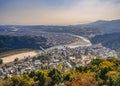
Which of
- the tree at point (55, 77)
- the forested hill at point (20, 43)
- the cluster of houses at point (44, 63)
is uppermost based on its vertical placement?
the tree at point (55, 77)

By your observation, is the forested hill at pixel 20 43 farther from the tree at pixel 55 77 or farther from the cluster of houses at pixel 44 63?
the tree at pixel 55 77

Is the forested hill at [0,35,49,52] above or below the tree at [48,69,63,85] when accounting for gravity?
below

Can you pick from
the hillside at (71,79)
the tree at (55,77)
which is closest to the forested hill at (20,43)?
the tree at (55,77)

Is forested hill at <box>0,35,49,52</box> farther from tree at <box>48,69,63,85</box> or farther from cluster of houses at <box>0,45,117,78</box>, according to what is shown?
tree at <box>48,69,63,85</box>

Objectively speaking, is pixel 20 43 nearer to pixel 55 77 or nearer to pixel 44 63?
pixel 44 63

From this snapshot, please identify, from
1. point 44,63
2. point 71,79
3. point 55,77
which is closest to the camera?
point 71,79

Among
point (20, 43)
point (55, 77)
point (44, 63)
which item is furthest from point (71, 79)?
point (20, 43)

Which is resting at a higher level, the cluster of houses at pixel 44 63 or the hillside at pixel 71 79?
the hillside at pixel 71 79

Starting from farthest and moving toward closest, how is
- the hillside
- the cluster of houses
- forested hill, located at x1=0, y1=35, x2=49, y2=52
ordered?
forested hill, located at x1=0, y1=35, x2=49, y2=52 < the cluster of houses < the hillside

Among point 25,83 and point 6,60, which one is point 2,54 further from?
point 25,83

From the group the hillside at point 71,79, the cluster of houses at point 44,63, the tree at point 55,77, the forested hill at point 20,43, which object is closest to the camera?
the hillside at point 71,79

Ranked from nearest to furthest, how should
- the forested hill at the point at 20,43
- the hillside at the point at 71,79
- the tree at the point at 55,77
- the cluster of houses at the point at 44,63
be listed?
1. the hillside at the point at 71,79
2. the tree at the point at 55,77
3. the cluster of houses at the point at 44,63
4. the forested hill at the point at 20,43

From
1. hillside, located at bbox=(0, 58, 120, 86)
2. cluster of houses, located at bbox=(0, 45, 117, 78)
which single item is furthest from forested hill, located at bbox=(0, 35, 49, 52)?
hillside, located at bbox=(0, 58, 120, 86)
